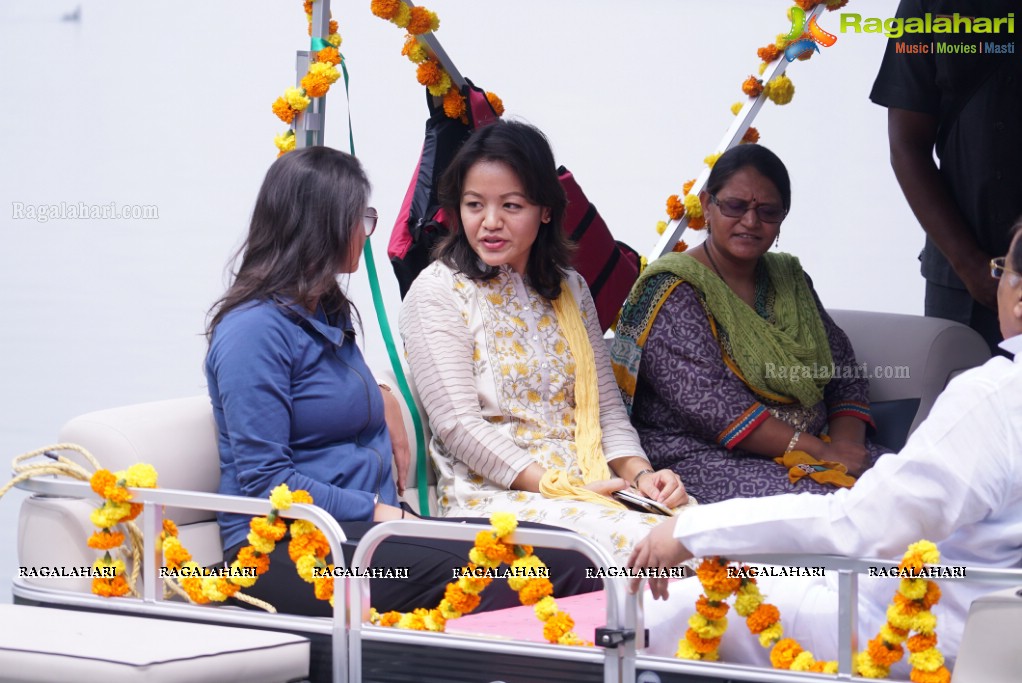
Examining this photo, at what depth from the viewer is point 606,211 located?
27.4ft

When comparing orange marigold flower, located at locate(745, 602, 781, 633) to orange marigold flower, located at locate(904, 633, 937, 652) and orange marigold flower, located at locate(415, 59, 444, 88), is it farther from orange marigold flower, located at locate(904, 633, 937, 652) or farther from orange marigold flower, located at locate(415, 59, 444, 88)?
orange marigold flower, located at locate(415, 59, 444, 88)

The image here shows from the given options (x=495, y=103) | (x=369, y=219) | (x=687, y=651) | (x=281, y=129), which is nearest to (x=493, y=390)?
(x=369, y=219)

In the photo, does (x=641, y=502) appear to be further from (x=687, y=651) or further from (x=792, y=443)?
(x=687, y=651)

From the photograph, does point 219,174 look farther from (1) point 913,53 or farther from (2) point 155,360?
(1) point 913,53

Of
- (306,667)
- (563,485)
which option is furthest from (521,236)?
(306,667)

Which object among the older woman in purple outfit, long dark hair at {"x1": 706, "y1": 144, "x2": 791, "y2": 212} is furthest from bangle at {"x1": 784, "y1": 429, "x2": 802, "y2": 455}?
long dark hair at {"x1": 706, "y1": 144, "x2": 791, "y2": 212}

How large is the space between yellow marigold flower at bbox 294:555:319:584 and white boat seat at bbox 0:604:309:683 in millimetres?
127

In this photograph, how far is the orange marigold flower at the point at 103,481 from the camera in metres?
2.92

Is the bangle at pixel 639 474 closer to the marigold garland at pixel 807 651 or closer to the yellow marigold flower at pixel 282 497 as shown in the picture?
the marigold garland at pixel 807 651

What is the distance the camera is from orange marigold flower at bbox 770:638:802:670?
2.43 meters

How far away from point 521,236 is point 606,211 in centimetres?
466

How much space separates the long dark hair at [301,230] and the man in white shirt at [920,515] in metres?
1.22

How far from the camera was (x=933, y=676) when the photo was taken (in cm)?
229

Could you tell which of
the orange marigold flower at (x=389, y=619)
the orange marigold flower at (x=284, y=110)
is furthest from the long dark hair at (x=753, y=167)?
the orange marigold flower at (x=389, y=619)
